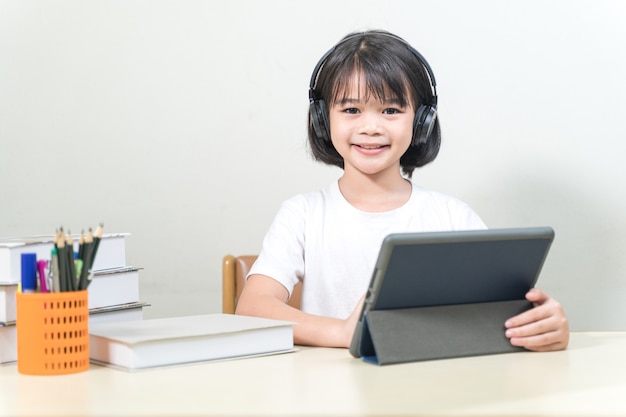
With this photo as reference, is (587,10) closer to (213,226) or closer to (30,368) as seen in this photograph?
(213,226)

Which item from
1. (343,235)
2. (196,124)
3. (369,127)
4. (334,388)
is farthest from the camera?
(196,124)

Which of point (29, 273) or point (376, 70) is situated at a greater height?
point (376, 70)

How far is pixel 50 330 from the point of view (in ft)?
3.30

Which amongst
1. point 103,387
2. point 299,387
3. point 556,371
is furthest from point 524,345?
point 103,387

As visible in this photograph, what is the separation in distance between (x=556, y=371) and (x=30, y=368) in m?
0.63

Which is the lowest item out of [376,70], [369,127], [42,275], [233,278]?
[233,278]

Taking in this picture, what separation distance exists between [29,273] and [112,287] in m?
0.22

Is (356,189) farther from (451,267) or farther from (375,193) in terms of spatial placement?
(451,267)

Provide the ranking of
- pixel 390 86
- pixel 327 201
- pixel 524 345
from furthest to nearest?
pixel 327 201 < pixel 390 86 < pixel 524 345

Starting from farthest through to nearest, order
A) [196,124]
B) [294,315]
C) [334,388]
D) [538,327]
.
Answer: [196,124]
[294,315]
[538,327]
[334,388]

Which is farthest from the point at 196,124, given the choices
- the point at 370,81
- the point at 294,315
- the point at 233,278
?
the point at 294,315

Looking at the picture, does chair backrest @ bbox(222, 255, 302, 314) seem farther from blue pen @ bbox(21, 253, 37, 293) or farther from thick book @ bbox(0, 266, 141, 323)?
blue pen @ bbox(21, 253, 37, 293)

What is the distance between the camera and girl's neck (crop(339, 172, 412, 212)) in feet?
5.49

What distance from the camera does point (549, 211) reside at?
211cm
